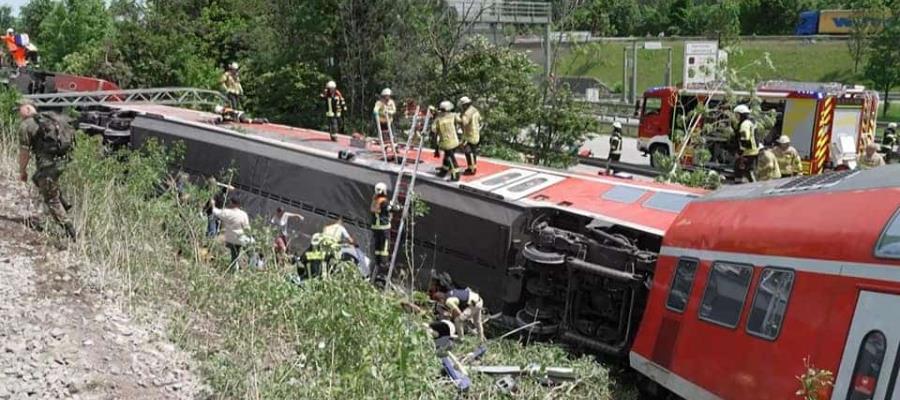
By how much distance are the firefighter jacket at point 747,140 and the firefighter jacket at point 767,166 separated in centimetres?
68

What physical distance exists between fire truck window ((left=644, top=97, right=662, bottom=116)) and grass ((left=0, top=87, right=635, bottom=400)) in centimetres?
1691

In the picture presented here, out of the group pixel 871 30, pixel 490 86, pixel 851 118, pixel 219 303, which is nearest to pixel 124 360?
pixel 219 303

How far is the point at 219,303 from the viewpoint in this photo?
7.29m

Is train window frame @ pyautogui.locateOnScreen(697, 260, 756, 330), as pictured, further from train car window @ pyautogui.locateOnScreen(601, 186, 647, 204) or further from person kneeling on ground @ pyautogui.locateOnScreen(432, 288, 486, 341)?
person kneeling on ground @ pyautogui.locateOnScreen(432, 288, 486, 341)

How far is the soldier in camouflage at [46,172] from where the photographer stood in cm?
880

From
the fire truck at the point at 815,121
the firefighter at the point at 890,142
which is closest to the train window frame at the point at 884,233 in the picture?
the fire truck at the point at 815,121

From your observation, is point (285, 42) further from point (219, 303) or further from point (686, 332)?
point (686, 332)

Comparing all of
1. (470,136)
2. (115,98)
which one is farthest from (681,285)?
(115,98)

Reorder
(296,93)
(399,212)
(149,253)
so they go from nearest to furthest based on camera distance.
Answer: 1. (149,253)
2. (399,212)
3. (296,93)

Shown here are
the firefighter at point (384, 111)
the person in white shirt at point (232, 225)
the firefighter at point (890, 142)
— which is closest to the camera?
the person in white shirt at point (232, 225)

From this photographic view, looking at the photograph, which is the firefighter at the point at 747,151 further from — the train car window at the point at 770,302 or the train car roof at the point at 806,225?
the train car window at the point at 770,302

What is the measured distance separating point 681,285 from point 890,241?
2129mm

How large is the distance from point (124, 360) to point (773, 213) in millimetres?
4863

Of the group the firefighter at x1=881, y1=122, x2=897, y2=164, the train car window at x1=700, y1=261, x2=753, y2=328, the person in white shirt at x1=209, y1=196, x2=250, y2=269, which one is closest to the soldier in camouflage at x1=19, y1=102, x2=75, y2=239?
the person in white shirt at x1=209, y1=196, x2=250, y2=269
